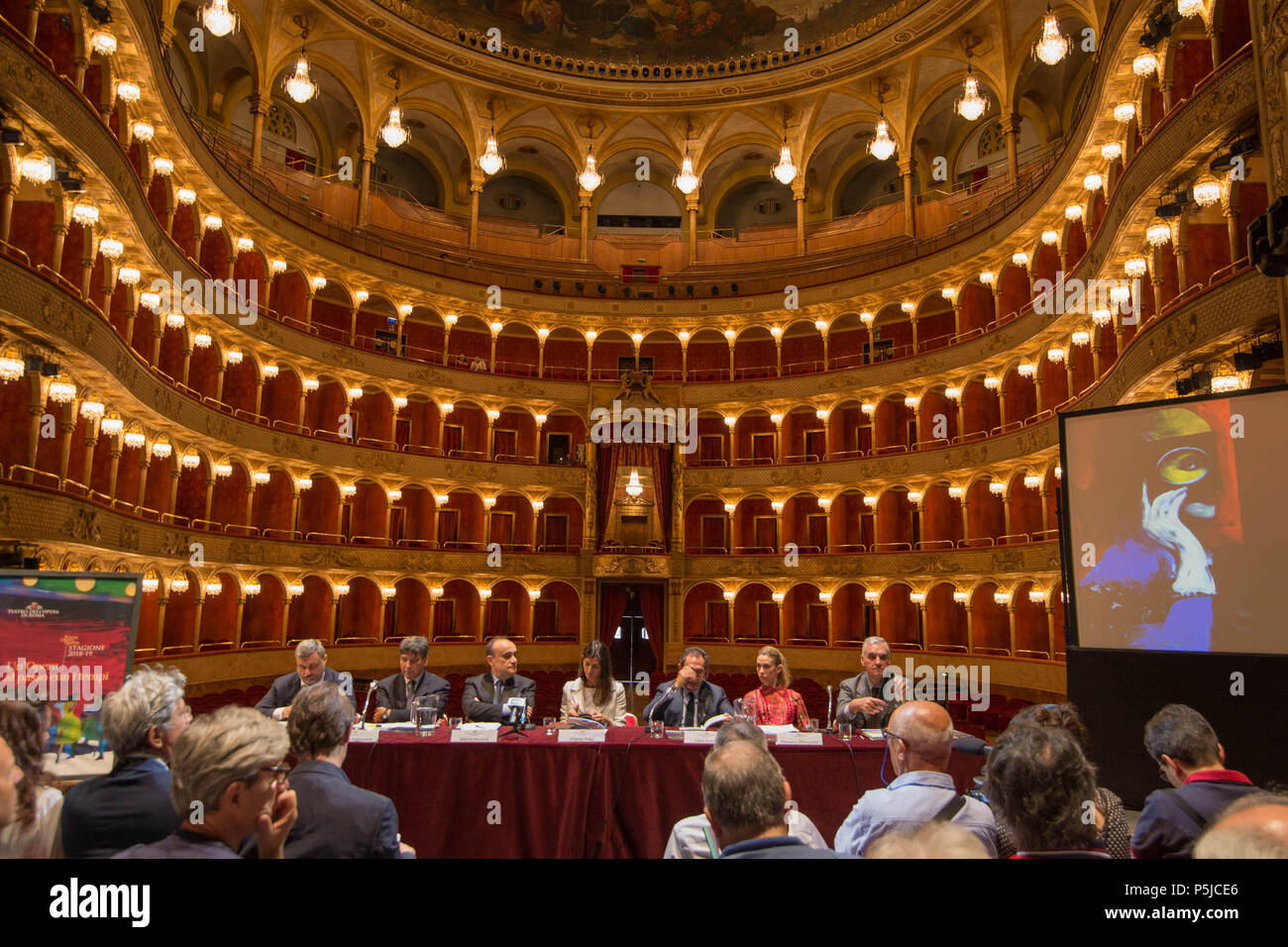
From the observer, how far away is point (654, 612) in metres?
30.9

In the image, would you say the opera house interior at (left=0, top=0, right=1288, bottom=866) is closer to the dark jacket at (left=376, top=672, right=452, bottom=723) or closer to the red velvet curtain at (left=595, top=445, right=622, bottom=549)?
the red velvet curtain at (left=595, top=445, right=622, bottom=549)

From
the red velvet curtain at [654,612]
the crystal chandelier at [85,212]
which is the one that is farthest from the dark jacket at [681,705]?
the red velvet curtain at [654,612]

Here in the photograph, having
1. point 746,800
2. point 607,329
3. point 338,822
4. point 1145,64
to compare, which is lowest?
point 338,822

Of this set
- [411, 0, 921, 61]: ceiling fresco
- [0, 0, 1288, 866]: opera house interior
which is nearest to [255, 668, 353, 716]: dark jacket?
[0, 0, 1288, 866]: opera house interior

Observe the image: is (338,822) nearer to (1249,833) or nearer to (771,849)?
(771,849)

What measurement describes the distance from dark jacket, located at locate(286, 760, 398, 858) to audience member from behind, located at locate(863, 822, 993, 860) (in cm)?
241

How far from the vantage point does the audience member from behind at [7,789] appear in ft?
10.6

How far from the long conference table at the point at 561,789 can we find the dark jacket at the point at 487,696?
4.10 feet

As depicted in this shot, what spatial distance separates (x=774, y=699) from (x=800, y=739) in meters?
1.70

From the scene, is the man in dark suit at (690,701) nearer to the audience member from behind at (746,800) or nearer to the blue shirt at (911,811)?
the blue shirt at (911,811)

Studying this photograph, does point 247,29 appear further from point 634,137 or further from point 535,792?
point 535,792

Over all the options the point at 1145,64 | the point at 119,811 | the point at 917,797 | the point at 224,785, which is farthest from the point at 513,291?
the point at 224,785

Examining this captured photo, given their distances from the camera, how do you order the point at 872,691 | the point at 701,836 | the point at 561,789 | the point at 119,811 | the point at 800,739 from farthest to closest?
the point at 872,691, the point at 800,739, the point at 561,789, the point at 701,836, the point at 119,811
